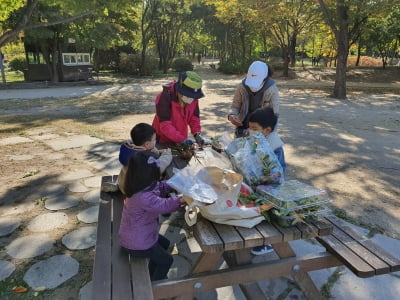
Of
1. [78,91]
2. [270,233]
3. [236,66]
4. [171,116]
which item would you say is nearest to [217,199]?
[270,233]

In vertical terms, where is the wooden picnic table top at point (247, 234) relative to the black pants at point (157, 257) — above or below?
above

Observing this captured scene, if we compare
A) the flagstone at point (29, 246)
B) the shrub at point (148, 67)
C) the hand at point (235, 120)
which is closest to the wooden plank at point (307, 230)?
the hand at point (235, 120)

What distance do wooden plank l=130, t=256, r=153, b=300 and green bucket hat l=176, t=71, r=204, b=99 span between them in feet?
4.88

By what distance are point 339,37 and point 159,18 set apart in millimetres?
16353

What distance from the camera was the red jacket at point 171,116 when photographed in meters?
3.12

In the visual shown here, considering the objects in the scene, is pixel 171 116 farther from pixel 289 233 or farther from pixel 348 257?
pixel 348 257

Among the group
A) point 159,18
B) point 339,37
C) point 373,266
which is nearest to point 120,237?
point 373,266

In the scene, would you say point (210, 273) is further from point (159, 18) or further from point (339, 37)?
point (159, 18)

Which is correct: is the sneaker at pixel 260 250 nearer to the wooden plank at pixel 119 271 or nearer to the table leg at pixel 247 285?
the table leg at pixel 247 285

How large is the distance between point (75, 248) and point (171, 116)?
1367 millimetres

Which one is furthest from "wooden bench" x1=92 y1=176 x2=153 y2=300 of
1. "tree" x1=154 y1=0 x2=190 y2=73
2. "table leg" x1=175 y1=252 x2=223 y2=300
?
"tree" x1=154 y1=0 x2=190 y2=73

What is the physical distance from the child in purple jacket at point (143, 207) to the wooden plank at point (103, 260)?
0.41 feet

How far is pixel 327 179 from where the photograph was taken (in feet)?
14.5

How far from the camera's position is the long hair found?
6.26ft
